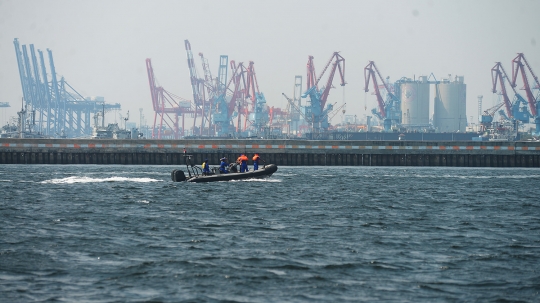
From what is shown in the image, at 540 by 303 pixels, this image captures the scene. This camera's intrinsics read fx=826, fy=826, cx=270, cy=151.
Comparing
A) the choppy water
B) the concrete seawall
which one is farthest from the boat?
the concrete seawall

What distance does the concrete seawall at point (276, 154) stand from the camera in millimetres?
81688

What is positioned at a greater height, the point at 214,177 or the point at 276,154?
the point at 276,154

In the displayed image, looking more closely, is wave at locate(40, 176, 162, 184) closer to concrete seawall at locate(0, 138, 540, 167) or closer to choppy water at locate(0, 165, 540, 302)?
choppy water at locate(0, 165, 540, 302)

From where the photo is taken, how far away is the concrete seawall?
8169 cm

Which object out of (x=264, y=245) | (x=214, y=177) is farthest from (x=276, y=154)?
(x=264, y=245)

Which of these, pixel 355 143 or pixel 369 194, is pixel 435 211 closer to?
pixel 369 194

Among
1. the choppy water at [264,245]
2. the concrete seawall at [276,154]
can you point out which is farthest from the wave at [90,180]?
the concrete seawall at [276,154]

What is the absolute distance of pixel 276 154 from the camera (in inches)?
3228

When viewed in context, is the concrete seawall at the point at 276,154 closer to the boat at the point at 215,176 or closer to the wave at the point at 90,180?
the wave at the point at 90,180

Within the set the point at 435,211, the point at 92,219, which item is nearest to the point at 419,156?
the point at 435,211

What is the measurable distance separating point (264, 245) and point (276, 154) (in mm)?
55774

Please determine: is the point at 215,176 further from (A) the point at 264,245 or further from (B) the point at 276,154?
(B) the point at 276,154

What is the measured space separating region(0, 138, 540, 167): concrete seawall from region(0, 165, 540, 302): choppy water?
33.2 m

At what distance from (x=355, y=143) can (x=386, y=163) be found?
4.50 m
